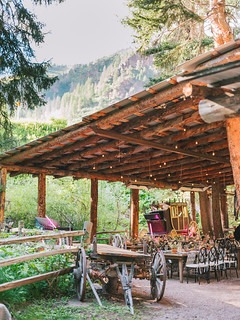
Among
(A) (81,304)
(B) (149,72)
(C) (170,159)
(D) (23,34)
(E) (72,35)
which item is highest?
(E) (72,35)

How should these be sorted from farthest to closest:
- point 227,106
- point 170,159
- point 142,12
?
1. point 142,12
2. point 170,159
3. point 227,106

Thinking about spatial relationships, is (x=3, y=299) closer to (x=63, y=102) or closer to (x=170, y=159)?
(x=170, y=159)

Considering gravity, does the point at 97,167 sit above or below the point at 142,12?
below

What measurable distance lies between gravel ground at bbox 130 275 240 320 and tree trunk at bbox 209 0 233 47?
300 inches

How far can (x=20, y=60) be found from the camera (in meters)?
7.04

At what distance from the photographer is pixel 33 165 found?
397 inches

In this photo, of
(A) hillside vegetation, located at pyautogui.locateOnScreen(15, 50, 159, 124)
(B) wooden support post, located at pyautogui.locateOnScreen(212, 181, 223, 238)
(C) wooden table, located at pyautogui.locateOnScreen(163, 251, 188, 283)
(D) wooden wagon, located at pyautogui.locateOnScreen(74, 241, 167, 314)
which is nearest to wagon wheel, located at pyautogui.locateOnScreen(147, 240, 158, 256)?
(C) wooden table, located at pyautogui.locateOnScreen(163, 251, 188, 283)

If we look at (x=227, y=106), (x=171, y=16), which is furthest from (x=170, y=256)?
(x=171, y=16)

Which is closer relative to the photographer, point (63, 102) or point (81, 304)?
point (81, 304)

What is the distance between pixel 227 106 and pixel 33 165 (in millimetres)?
7422

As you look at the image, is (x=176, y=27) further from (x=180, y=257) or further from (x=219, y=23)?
(x=180, y=257)

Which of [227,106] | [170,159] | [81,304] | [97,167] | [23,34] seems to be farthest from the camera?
[97,167]

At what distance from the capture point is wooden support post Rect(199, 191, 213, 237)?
47.4 feet

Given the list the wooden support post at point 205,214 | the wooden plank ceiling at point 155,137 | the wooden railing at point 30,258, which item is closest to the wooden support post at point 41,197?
the wooden plank ceiling at point 155,137
